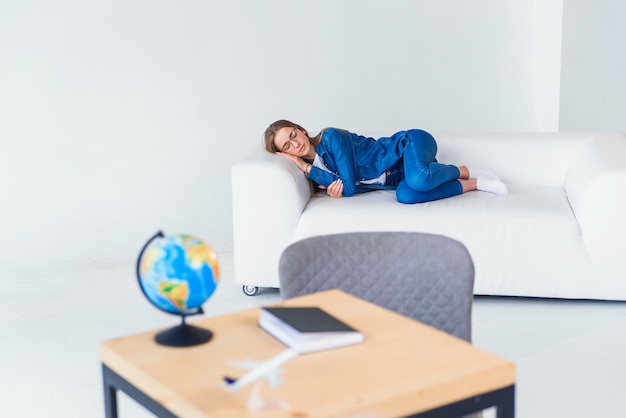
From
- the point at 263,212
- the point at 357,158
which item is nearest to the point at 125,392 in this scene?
the point at 263,212

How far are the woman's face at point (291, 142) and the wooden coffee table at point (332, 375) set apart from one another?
241 cm

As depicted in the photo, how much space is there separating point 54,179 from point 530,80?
297 cm

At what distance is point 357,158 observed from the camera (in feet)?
14.3

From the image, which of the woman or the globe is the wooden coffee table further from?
the woman

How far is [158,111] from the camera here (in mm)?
4816

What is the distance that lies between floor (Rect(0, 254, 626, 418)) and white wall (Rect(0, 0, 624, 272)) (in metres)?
0.37

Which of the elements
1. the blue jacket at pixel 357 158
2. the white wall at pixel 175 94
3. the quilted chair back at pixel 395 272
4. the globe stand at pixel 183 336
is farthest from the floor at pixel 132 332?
the globe stand at pixel 183 336

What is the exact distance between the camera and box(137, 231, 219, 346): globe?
174cm

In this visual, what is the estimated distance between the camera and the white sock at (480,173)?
14.1 feet

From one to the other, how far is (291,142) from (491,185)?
0.95 meters

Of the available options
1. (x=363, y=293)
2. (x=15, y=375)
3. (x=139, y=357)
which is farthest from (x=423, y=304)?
(x=15, y=375)

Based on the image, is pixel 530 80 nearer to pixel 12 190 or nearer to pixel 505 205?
pixel 505 205

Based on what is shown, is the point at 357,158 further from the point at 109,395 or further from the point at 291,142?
the point at 109,395

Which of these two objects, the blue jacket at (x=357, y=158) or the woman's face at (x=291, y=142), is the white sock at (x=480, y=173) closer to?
the blue jacket at (x=357, y=158)
